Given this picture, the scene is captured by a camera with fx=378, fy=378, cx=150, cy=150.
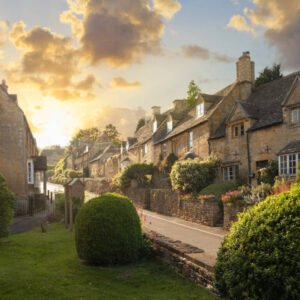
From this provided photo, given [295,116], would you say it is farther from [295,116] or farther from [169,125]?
[169,125]

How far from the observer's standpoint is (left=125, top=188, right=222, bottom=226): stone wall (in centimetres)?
2331

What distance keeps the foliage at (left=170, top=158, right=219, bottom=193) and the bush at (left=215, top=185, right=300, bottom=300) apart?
22498mm

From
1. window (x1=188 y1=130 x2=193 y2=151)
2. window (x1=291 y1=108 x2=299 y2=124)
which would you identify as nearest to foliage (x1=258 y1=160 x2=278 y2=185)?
window (x1=291 y1=108 x2=299 y2=124)

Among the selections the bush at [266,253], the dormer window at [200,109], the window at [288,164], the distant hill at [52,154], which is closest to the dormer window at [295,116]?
the window at [288,164]

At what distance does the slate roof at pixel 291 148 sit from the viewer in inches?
952

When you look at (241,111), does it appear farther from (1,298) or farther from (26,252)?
(1,298)

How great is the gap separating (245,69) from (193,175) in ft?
38.5

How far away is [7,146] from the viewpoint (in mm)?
33469

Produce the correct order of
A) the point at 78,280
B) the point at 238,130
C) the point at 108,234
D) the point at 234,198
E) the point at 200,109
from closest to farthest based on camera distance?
1. the point at 78,280
2. the point at 108,234
3. the point at 234,198
4. the point at 238,130
5. the point at 200,109

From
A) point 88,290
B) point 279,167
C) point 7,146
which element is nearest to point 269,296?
point 88,290

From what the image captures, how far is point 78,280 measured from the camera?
10.8m

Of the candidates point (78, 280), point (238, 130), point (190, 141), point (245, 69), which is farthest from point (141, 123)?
point (78, 280)

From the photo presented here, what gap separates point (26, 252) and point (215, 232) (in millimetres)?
10095

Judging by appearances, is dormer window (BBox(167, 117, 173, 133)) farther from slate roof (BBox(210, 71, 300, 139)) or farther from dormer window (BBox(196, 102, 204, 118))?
slate roof (BBox(210, 71, 300, 139))
